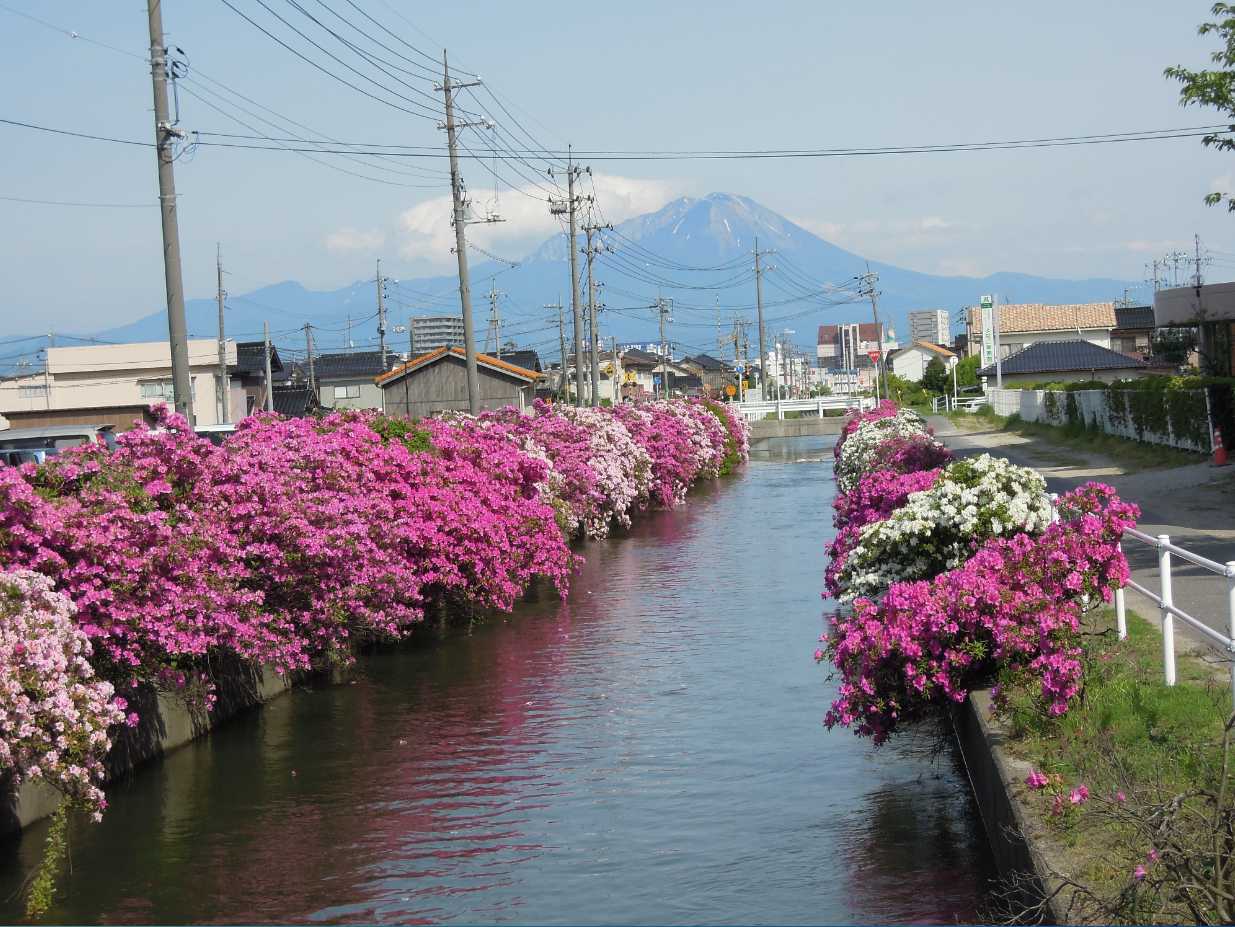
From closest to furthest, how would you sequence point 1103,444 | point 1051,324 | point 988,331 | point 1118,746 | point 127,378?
point 1118,746, point 1103,444, point 127,378, point 988,331, point 1051,324

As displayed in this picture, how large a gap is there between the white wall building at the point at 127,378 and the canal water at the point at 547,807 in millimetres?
52558

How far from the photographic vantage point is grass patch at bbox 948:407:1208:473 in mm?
31759

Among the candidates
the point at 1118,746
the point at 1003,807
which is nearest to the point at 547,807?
the point at 1003,807

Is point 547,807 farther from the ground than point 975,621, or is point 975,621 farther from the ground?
point 975,621

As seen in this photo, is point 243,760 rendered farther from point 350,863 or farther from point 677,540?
point 677,540

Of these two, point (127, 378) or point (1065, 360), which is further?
point (1065, 360)

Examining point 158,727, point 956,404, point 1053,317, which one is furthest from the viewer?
Result: point 1053,317

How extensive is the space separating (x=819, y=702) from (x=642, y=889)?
18.0 feet

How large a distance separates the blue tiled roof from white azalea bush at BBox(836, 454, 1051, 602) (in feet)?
228

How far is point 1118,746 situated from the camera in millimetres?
8031

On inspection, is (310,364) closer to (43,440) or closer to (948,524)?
(43,440)

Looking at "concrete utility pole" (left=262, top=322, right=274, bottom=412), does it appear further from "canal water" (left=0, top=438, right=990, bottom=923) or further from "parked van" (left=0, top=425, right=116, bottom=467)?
"canal water" (left=0, top=438, right=990, bottom=923)

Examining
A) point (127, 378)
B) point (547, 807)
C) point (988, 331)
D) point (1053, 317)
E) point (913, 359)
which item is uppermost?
point (1053, 317)

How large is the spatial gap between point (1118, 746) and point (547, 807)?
4.71 m
